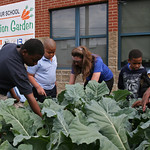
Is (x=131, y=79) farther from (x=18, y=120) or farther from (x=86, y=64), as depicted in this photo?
(x=18, y=120)

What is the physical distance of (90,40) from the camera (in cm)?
670

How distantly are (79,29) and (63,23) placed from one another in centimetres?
65

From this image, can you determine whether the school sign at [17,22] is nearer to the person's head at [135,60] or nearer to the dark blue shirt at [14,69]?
the person's head at [135,60]

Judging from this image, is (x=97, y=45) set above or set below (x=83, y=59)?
above

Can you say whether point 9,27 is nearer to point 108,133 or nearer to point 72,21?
point 72,21

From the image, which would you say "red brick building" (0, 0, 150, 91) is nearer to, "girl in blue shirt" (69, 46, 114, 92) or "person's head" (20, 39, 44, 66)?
"girl in blue shirt" (69, 46, 114, 92)

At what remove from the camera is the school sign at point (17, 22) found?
701cm

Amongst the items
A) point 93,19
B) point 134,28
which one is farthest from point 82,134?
point 93,19

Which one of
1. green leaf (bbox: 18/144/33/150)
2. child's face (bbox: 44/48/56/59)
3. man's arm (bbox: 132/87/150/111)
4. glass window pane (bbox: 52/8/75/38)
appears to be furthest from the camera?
glass window pane (bbox: 52/8/75/38)

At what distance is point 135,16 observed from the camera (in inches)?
235

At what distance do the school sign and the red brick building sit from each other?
29cm

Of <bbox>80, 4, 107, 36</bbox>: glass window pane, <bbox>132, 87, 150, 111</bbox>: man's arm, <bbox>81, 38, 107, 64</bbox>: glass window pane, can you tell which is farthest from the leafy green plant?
Answer: <bbox>80, 4, 107, 36</bbox>: glass window pane

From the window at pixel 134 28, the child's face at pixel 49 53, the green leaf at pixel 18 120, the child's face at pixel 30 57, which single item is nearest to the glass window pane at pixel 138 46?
the window at pixel 134 28

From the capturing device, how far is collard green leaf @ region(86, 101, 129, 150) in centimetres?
87
